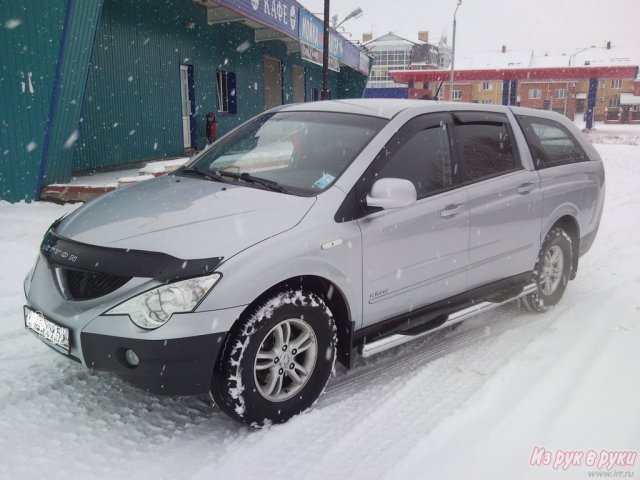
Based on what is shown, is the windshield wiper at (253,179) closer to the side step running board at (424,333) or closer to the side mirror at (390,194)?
the side mirror at (390,194)

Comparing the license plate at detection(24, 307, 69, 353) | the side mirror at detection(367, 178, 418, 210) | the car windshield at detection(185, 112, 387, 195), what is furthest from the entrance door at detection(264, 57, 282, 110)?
the license plate at detection(24, 307, 69, 353)

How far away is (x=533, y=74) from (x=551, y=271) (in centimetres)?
4355

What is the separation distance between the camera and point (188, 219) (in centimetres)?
304

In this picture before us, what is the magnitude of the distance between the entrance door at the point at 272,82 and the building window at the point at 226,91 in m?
2.27

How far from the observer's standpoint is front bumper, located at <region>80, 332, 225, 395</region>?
2.64 metres

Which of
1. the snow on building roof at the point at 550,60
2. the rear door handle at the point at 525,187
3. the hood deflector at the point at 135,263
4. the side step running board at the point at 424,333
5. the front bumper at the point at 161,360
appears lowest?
the side step running board at the point at 424,333

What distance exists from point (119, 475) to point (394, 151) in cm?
237

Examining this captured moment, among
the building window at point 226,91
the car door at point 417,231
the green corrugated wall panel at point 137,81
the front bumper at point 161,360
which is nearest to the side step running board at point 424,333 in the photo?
the car door at point 417,231

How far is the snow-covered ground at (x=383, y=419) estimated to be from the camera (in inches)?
108

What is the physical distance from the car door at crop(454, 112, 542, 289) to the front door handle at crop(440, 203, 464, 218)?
129 mm

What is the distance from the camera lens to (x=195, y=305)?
2658mm

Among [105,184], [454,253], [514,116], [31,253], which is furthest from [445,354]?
[105,184]

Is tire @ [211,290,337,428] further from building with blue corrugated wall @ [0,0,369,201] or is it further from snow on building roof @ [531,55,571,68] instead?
snow on building roof @ [531,55,571,68]

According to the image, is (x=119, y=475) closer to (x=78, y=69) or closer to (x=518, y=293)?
(x=518, y=293)
